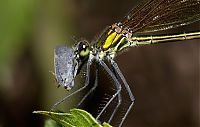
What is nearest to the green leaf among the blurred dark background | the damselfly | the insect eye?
the damselfly

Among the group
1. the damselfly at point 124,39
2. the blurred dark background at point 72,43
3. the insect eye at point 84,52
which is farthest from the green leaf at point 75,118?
the blurred dark background at point 72,43

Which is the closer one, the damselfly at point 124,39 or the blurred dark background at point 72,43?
the damselfly at point 124,39

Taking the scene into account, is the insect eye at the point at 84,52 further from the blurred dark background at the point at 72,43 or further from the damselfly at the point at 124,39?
the blurred dark background at the point at 72,43

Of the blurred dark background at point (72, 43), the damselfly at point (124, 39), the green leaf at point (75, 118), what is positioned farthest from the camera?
the blurred dark background at point (72, 43)

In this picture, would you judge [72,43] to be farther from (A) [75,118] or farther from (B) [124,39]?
(A) [75,118]

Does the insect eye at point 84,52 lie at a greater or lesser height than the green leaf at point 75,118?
greater

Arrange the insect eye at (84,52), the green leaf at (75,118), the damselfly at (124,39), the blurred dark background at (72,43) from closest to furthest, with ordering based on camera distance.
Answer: the green leaf at (75,118) < the damselfly at (124,39) < the insect eye at (84,52) < the blurred dark background at (72,43)

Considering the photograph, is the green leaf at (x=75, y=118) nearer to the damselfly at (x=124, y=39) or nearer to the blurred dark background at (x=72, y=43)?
the damselfly at (x=124, y=39)
